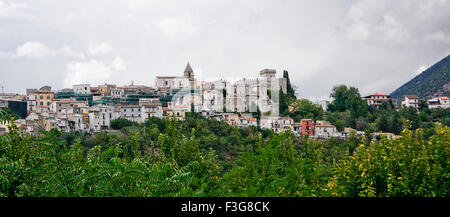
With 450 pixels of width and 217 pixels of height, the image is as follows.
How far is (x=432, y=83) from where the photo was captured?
47.2 metres

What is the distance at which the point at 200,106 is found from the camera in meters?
43.3

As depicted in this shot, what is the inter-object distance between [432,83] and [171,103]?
3534cm

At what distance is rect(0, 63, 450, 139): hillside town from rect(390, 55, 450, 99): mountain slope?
2.04 metres

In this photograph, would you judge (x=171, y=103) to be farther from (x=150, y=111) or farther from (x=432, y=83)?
(x=432, y=83)

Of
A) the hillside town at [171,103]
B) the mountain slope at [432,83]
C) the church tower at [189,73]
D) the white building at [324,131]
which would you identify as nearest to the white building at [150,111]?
the hillside town at [171,103]

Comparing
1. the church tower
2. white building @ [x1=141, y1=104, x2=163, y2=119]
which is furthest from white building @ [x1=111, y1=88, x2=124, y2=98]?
the church tower

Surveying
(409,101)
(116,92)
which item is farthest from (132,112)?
(409,101)

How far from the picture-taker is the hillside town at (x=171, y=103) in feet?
122

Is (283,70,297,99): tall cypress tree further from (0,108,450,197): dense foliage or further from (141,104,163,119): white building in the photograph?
(0,108,450,197): dense foliage

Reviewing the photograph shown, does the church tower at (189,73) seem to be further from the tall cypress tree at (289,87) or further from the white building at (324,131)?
the white building at (324,131)

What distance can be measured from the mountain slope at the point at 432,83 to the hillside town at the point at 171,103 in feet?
6.70

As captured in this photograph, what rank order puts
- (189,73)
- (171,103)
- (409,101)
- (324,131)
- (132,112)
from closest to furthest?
(324,131) → (132,112) → (171,103) → (409,101) → (189,73)

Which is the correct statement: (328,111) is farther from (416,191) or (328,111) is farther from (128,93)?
(416,191)
